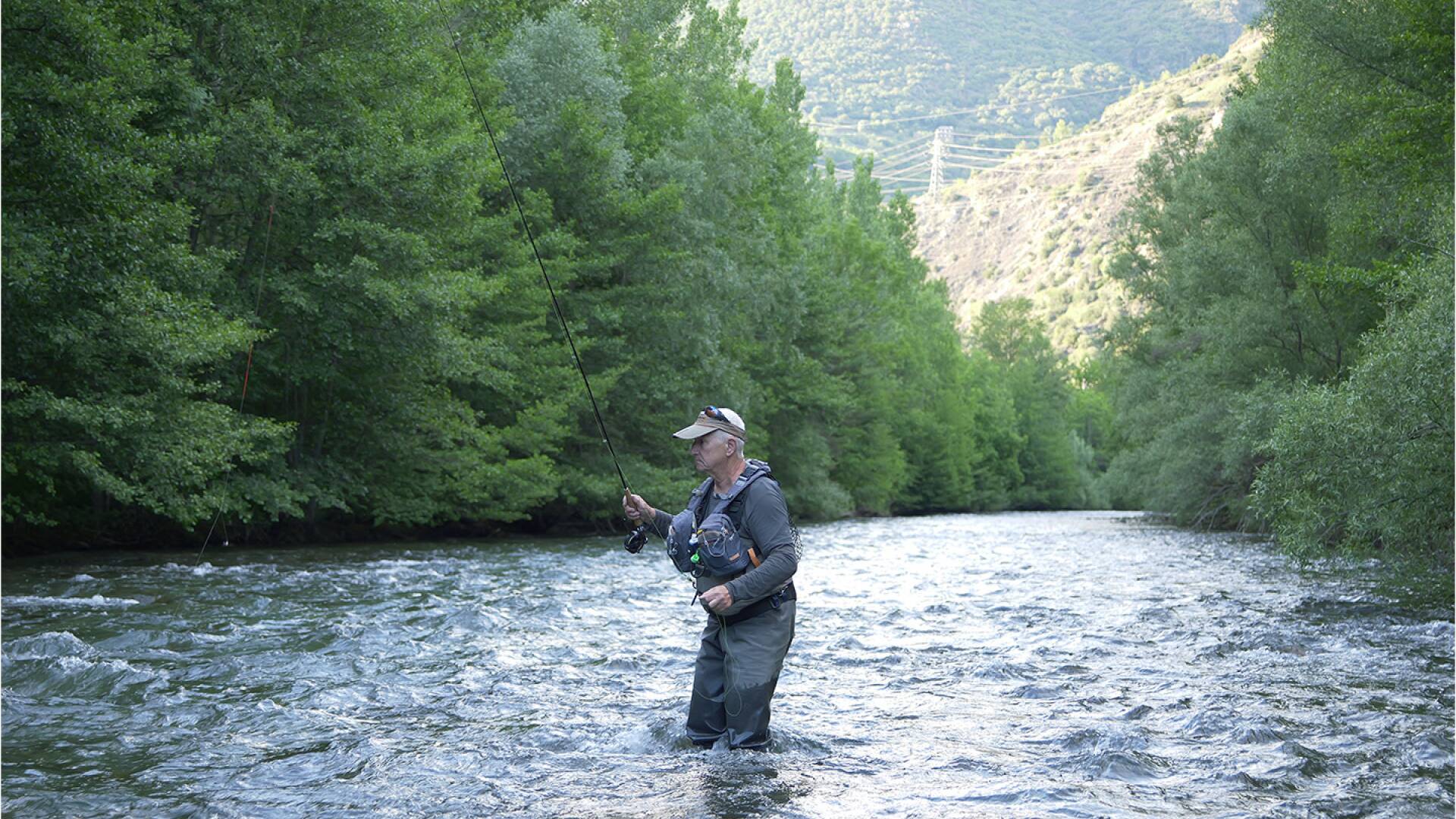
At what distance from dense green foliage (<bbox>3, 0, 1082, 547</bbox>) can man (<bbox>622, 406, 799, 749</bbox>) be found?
976 cm

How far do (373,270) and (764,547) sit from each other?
52.2 ft

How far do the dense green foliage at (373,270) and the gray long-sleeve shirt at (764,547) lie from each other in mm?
10022

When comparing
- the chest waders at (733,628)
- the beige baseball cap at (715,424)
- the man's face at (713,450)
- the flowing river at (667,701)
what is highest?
the beige baseball cap at (715,424)

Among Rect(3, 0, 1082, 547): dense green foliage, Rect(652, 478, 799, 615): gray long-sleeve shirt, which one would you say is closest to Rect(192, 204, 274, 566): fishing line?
Rect(3, 0, 1082, 547): dense green foliage

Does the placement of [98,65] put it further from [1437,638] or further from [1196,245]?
[1196,245]

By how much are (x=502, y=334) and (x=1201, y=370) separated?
16349 millimetres

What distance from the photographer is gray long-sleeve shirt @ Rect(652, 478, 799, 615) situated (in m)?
6.91

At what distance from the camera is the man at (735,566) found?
6.99 metres

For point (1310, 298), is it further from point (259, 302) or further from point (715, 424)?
point (715, 424)

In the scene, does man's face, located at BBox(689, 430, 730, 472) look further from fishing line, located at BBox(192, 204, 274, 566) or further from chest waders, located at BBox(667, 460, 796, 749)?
fishing line, located at BBox(192, 204, 274, 566)

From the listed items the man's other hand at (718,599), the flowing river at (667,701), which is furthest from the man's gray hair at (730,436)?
the flowing river at (667,701)

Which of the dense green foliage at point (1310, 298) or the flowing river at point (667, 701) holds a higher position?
the dense green foliage at point (1310, 298)

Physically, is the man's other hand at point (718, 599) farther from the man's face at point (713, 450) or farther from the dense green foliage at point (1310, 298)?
the dense green foliage at point (1310, 298)

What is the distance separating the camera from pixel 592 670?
10562 mm
